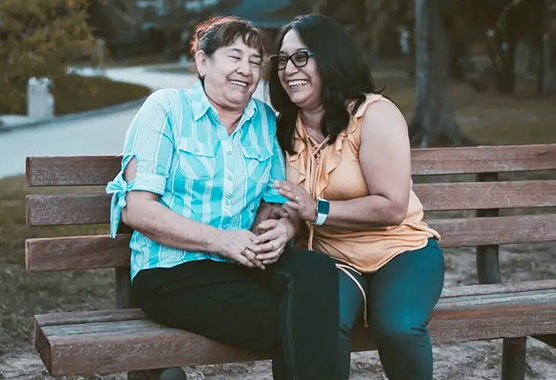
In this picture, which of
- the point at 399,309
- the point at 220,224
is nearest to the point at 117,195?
the point at 220,224

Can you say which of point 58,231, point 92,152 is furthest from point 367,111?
point 92,152

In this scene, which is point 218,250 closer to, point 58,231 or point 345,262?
point 345,262

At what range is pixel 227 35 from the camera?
394 cm

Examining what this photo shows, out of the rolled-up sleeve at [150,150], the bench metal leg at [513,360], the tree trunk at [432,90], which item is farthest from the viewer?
the tree trunk at [432,90]

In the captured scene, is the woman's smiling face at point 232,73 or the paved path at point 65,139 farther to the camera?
the paved path at point 65,139

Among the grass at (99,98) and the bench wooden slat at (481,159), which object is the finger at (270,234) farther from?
the grass at (99,98)

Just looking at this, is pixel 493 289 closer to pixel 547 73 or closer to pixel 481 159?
pixel 481 159

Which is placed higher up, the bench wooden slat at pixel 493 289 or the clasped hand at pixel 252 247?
the clasped hand at pixel 252 247

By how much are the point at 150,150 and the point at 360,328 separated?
3.09 feet

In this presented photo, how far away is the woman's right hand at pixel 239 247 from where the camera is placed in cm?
375

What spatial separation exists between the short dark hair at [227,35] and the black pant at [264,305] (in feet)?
2.43

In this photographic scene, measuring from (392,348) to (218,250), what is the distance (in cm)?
65

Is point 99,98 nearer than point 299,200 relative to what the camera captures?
No

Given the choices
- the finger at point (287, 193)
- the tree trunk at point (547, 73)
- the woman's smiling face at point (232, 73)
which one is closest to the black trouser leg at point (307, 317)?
the finger at point (287, 193)
